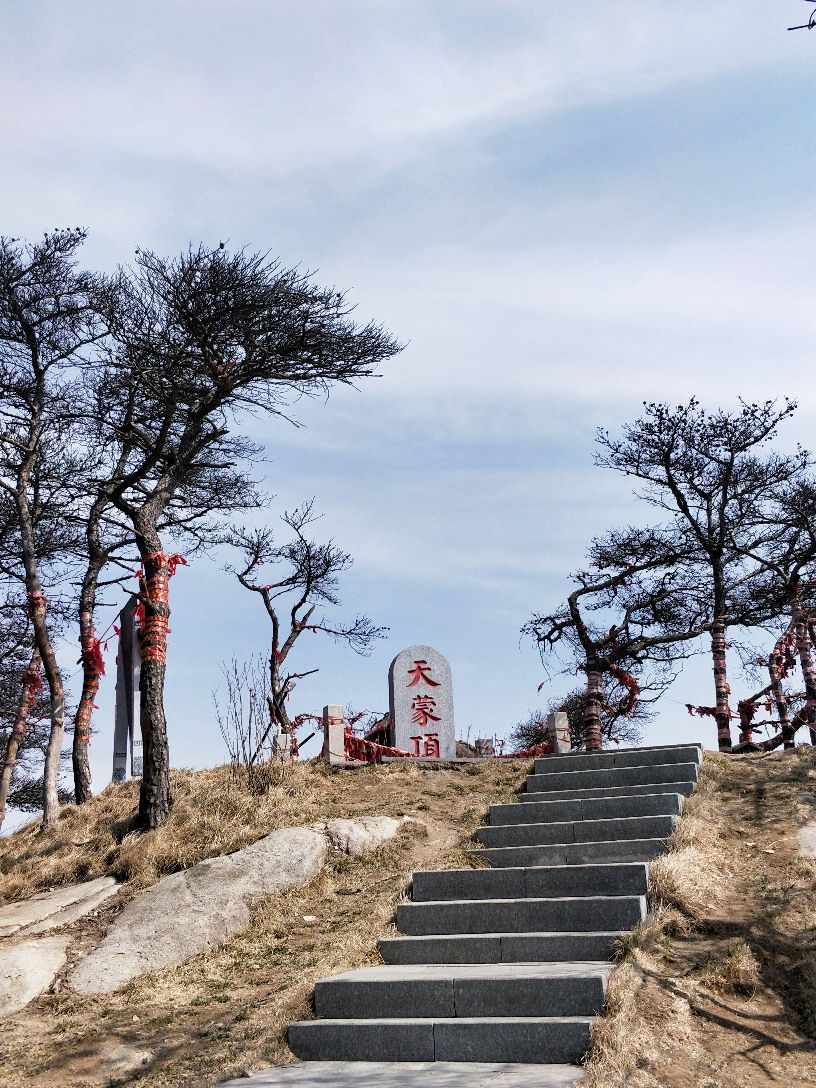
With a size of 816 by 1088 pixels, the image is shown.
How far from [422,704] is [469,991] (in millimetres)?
9409

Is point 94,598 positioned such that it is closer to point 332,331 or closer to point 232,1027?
point 332,331

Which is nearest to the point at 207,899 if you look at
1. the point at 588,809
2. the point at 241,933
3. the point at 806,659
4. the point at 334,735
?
the point at 241,933

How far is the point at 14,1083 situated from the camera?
23.1ft

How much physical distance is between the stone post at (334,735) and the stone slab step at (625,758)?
10.9ft

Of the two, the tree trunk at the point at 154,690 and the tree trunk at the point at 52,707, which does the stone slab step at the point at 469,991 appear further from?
the tree trunk at the point at 52,707

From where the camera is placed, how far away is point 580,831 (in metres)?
9.99

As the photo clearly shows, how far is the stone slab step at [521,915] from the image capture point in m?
7.90

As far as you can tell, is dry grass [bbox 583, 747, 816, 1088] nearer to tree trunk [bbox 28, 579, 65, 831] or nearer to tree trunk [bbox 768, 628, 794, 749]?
tree trunk [bbox 768, 628, 794, 749]

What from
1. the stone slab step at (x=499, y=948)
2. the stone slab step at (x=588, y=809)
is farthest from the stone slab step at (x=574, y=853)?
the stone slab step at (x=499, y=948)

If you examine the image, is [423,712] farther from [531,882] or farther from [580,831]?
[531,882]

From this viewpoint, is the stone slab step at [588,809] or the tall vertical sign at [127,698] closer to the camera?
the stone slab step at [588,809]

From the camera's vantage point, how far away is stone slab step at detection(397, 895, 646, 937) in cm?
790

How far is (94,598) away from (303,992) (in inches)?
457

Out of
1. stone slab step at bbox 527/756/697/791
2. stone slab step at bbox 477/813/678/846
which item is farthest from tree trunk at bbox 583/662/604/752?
stone slab step at bbox 477/813/678/846
